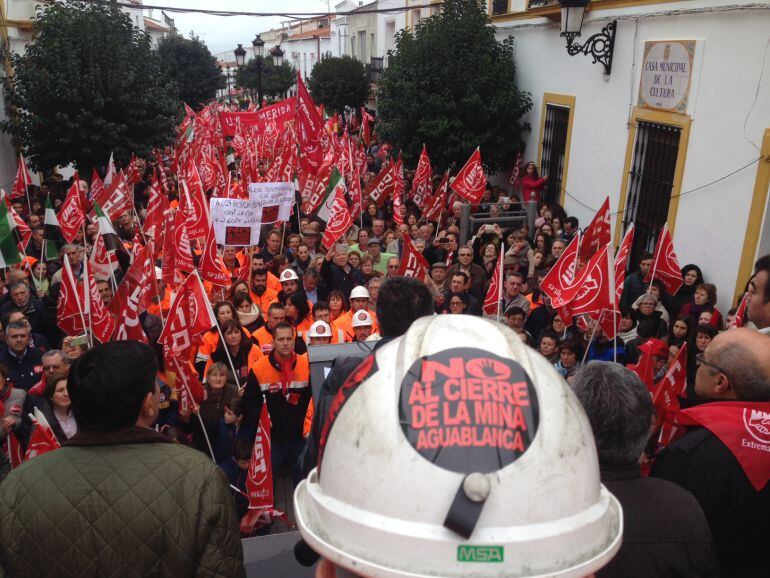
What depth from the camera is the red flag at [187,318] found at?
5574mm

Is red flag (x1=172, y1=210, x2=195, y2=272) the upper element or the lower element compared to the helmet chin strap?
lower

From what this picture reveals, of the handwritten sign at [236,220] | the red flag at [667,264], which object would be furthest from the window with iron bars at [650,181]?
the handwritten sign at [236,220]

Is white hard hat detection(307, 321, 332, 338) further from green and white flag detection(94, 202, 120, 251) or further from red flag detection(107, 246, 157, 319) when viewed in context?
green and white flag detection(94, 202, 120, 251)

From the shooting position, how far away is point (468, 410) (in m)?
1.37

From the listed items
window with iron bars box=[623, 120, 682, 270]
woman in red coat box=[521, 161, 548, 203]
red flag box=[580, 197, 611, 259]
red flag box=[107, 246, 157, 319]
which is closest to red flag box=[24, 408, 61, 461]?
red flag box=[107, 246, 157, 319]

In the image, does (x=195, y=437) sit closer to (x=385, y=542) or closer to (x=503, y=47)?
(x=385, y=542)

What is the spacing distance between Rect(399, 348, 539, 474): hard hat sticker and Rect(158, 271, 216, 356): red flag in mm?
4446

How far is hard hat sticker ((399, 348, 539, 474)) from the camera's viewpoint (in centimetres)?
135

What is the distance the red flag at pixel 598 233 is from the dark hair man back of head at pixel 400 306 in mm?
4736

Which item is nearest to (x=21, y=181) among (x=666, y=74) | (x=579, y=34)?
(x=579, y=34)

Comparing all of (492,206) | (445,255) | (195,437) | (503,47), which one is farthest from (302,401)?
(503,47)

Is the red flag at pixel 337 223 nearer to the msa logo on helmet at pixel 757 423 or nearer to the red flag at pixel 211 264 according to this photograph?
the red flag at pixel 211 264

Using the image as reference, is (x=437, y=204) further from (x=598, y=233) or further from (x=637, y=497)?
(x=637, y=497)

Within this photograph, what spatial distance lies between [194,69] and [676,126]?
30.8m
